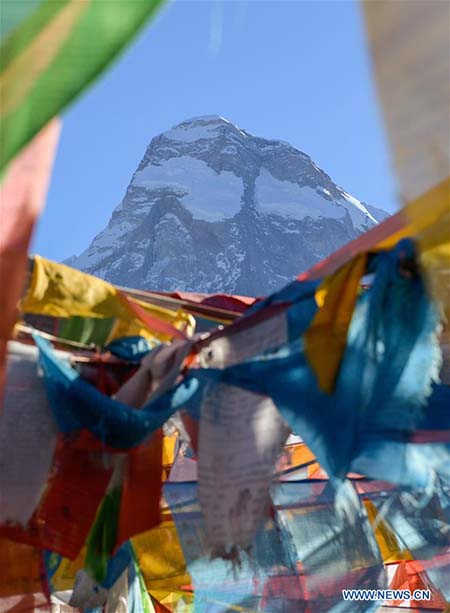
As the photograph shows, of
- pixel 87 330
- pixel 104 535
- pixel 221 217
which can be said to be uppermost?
pixel 221 217

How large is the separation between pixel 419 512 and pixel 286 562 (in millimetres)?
561

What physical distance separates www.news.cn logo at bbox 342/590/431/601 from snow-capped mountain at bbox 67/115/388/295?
1526 inches

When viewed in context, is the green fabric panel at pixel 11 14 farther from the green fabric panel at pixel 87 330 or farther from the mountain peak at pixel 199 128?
the mountain peak at pixel 199 128

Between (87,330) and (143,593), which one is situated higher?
(87,330)

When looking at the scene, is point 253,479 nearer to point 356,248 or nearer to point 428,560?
point 356,248

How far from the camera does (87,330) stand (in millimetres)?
2408

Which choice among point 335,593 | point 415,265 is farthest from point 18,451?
point 335,593

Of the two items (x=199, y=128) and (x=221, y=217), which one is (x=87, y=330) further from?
(x=199, y=128)

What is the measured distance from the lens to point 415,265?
1.72 m

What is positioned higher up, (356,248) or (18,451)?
(356,248)

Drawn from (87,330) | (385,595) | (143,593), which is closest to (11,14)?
(87,330)

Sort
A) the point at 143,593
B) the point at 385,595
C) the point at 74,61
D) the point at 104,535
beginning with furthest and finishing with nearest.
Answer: the point at 385,595, the point at 143,593, the point at 104,535, the point at 74,61

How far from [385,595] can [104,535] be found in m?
2.11

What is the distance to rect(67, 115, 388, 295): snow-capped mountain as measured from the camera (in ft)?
155
